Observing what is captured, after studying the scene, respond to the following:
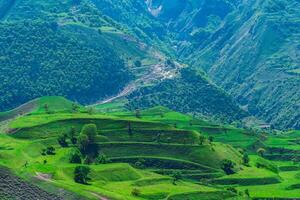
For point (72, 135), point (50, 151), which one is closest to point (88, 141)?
point (72, 135)

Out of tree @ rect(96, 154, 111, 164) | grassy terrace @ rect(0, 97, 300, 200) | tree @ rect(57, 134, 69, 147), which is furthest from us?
tree @ rect(57, 134, 69, 147)

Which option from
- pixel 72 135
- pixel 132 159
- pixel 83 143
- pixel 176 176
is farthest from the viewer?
pixel 72 135

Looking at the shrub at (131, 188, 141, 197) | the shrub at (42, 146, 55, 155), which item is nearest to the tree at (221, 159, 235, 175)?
the shrub at (131, 188, 141, 197)

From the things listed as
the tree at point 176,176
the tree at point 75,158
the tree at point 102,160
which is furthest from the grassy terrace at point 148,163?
the tree at point 102,160

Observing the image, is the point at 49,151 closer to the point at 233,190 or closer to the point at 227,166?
the point at 233,190

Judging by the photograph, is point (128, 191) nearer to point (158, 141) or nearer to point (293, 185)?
point (158, 141)

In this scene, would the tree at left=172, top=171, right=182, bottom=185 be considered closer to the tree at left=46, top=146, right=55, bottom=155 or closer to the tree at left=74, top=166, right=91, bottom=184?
the tree at left=74, top=166, right=91, bottom=184

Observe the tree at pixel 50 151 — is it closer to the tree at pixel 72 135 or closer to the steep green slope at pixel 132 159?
the steep green slope at pixel 132 159

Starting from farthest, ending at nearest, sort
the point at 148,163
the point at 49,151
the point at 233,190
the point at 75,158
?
the point at 148,163 < the point at 49,151 < the point at 233,190 < the point at 75,158
